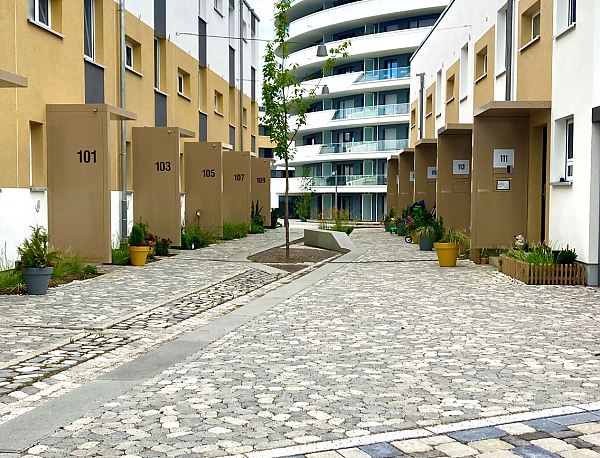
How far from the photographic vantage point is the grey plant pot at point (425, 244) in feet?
72.7

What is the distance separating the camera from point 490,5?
20109 mm

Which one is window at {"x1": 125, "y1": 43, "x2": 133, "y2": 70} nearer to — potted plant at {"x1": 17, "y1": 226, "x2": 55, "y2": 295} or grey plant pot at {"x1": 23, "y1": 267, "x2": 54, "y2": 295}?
potted plant at {"x1": 17, "y1": 226, "x2": 55, "y2": 295}

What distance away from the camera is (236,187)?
96.8 ft

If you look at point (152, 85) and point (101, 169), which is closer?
point (101, 169)

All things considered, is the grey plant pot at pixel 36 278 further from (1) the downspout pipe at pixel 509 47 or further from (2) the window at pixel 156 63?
(2) the window at pixel 156 63

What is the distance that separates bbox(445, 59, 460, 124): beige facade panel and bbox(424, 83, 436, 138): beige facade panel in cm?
327

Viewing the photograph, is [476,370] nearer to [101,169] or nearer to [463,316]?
[463,316]

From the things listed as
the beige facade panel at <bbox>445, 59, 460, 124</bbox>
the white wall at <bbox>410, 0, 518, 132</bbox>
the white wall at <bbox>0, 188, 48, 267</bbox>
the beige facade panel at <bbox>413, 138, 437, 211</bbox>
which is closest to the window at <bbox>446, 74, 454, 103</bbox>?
the beige facade panel at <bbox>445, 59, 460, 124</bbox>

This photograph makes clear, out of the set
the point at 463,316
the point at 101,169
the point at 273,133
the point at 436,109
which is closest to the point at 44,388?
the point at 463,316

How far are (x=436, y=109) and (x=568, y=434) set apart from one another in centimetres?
Answer: 2628

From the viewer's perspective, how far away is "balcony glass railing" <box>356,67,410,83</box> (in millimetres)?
58334

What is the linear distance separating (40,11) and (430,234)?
1197 cm

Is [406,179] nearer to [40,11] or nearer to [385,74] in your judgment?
[40,11]

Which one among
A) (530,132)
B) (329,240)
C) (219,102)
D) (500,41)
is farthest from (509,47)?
(219,102)
